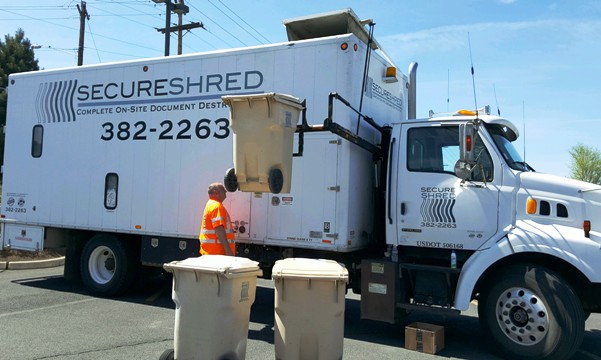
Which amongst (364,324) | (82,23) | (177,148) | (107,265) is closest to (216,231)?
(177,148)

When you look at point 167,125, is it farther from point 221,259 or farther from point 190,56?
point 221,259

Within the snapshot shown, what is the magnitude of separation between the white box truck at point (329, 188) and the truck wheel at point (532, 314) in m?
0.02

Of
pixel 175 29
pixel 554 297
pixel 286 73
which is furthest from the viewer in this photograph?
pixel 175 29

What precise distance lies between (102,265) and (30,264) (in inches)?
129

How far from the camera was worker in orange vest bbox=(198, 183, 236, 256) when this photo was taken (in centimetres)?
621

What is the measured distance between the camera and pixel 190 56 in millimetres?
7352

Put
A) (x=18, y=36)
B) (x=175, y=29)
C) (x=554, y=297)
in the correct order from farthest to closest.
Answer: (x=18, y=36), (x=175, y=29), (x=554, y=297)

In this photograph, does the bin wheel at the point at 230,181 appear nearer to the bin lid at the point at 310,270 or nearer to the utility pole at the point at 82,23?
the bin lid at the point at 310,270

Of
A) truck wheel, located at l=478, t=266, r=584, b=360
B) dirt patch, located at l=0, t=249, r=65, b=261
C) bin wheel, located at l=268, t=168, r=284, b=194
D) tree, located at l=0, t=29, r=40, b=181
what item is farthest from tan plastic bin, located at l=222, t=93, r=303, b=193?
tree, located at l=0, t=29, r=40, b=181

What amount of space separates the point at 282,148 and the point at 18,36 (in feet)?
114

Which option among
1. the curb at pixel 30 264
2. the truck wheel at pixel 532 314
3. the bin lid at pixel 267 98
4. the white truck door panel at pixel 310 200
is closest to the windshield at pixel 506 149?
the truck wheel at pixel 532 314

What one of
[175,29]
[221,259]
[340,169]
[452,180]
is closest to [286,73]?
[340,169]

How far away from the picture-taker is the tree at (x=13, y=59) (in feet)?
103

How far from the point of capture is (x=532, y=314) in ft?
17.4
